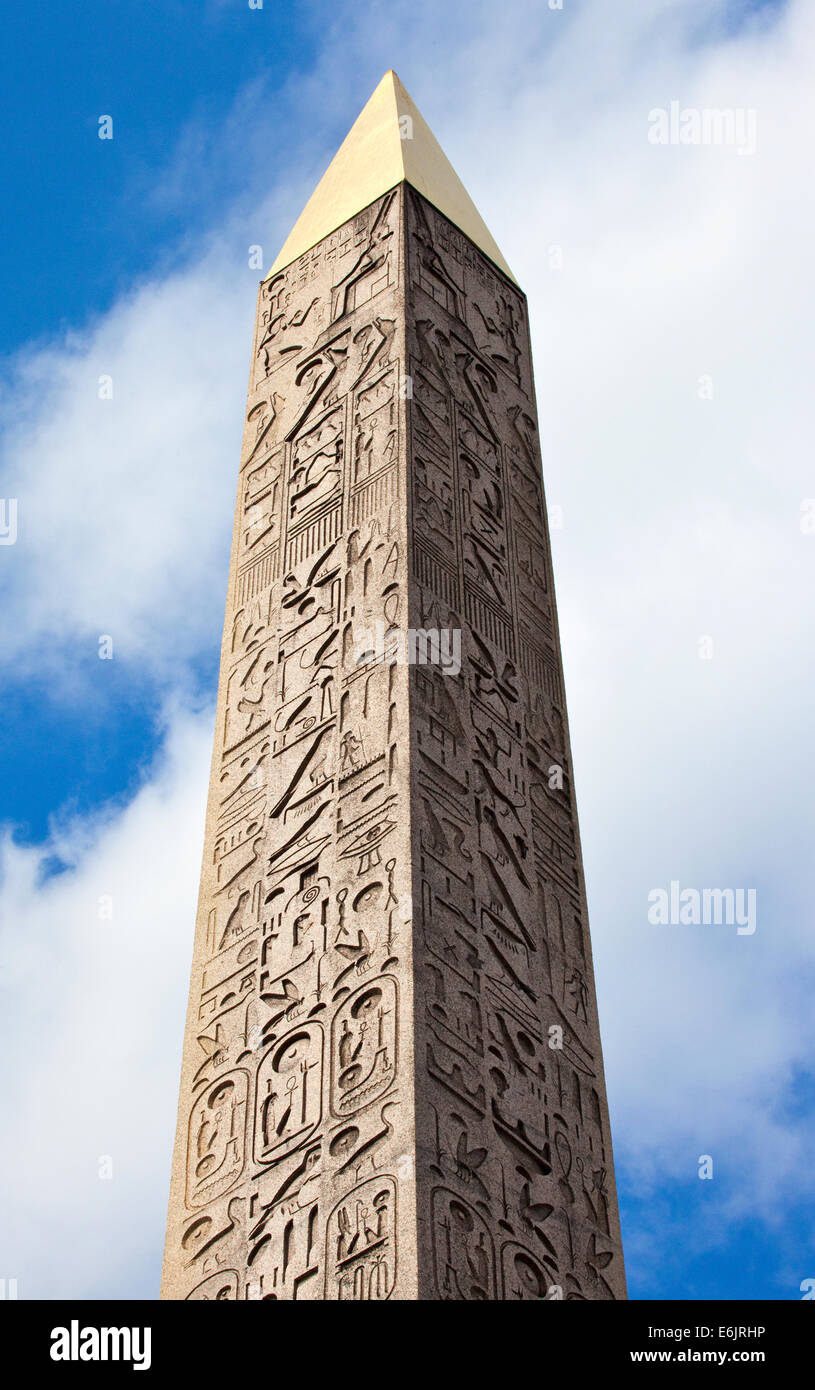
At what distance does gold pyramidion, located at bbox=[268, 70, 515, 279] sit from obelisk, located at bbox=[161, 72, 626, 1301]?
1.6 inches

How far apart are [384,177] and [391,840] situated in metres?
4.94

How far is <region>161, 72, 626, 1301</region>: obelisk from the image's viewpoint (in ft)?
29.6

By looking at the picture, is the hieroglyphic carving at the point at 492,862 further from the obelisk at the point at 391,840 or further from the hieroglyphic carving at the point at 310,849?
the hieroglyphic carving at the point at 310,849

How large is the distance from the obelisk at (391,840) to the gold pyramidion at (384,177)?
40 millimetres

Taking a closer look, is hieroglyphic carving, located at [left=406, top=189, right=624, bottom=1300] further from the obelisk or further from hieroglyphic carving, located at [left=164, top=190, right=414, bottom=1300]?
hieroglyphic carving, located at [left=164, top=190, right=414, bottom=1300]

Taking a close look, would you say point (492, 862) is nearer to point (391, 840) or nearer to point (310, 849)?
point (391, 840)

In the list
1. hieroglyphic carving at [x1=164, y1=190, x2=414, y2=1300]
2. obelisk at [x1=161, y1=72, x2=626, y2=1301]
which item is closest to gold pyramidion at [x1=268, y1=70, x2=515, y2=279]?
obelisk at [x1=161, y1=72, x2=626, y2=1301]

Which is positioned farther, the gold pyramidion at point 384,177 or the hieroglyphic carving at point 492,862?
the gold pyramidion at point 384,177

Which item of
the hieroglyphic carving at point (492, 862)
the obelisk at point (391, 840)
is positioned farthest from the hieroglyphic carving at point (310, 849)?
the hieroglyphic carving at point (492, 862)

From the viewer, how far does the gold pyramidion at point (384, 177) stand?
13.4 m

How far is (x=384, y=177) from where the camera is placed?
13336 millimetres

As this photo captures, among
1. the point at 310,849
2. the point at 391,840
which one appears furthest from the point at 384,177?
the point at 391,840

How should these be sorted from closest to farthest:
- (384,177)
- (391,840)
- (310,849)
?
(391,840) < (310,849) < (384,177)

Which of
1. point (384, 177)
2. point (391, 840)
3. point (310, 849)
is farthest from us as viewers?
point (384, 177)
